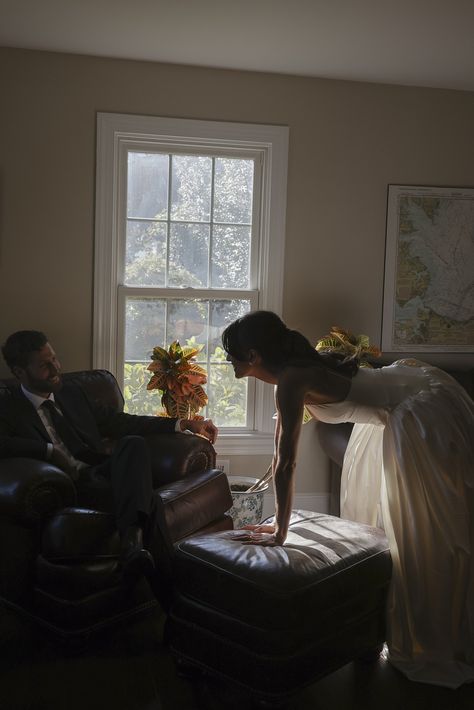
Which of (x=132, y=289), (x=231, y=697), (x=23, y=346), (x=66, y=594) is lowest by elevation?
(x=231, y=697)

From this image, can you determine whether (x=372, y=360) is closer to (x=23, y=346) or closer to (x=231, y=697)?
(x=23, y=346)

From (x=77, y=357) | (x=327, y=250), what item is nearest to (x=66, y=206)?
(x=77, y=357)

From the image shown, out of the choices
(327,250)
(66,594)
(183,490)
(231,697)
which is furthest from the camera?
(327,250)

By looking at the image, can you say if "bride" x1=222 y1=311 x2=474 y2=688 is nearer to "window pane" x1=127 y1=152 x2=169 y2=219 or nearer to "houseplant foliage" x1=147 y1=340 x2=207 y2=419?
"houseplant foliage" x1=147 y1=340 x2=207 y2=419

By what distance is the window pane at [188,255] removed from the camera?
4.39 metres

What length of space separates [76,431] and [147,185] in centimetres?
167

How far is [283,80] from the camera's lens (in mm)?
4312

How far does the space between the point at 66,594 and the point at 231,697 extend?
0.67m

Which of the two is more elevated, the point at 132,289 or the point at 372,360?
the point at 132,289

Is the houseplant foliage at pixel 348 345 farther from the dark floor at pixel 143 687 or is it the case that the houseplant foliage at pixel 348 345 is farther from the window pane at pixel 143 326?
the dark floor at pixel 143 687

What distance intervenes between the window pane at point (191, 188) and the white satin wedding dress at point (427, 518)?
196 centimetres

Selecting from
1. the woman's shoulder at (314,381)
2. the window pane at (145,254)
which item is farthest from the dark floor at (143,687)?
the window pane at (145,254)

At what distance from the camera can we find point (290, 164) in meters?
4.37

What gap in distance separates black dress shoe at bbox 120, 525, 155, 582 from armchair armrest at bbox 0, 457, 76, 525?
286 millimetres
